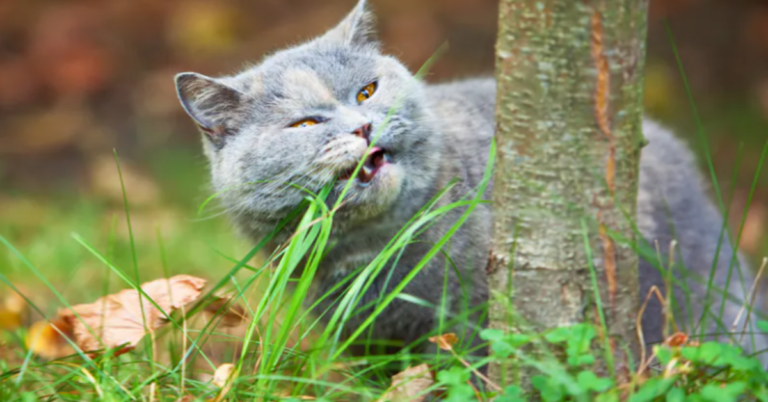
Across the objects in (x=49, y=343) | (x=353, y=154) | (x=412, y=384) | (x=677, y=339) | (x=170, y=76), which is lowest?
(x=49, y=343)

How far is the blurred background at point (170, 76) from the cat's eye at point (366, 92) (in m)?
1.88

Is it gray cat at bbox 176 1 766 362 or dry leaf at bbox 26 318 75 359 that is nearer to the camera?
gray cat at bbox 176 1 766 362

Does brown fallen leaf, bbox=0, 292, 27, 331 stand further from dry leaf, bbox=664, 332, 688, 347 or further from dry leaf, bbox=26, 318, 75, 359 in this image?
dry leaf, bbox=664, 332, 688, 347

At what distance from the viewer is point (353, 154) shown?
5.78 feet

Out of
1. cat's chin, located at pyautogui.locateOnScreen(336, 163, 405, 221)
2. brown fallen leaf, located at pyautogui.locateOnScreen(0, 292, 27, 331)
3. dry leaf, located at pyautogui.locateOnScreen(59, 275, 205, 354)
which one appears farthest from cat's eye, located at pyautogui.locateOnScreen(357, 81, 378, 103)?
brown fallen leaf, located at pyautogui.locateOnScreen(0, 292, 27, 331)

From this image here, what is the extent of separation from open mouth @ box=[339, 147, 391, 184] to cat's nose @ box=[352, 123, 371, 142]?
0.10ft

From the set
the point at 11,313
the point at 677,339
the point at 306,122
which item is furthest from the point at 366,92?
the point at 11,313

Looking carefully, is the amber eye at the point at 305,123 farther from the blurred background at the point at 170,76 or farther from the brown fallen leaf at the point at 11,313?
the blurred background at the point at 170,76

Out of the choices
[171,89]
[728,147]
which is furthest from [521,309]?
[171,89]

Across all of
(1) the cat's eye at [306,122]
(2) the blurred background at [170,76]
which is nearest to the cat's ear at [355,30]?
(1) the cat's eye at [306,122]

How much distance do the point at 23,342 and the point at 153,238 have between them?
65.0 inches

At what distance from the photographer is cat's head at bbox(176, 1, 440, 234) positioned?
5.97ft

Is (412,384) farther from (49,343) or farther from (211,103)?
(49,343)

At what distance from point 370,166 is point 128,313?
26.3 inches
